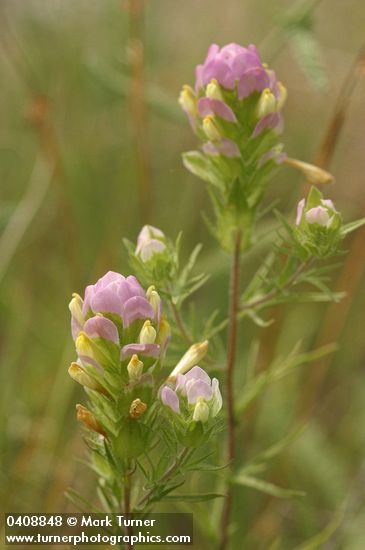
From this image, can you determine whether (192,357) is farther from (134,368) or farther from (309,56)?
(309,56)

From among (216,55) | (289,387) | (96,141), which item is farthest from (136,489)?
(96,141)

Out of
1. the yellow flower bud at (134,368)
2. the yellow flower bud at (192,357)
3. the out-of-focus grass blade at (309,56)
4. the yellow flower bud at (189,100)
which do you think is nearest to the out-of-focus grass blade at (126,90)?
the out-of-focus grass blade at (309,56)

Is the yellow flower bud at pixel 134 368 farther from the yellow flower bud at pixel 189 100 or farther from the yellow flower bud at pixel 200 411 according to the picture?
the yellow flower bud at pixel 189 100

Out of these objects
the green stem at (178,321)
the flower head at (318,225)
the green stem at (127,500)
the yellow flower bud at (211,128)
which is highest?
the yellow flower bud at (211,128)

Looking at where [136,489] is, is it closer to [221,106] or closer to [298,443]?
[221,106]

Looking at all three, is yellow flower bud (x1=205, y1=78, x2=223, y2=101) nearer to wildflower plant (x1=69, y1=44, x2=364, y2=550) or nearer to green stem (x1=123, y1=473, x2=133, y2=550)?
wildflower plant (x1=69, y1=44, x2=364, y2=550)
